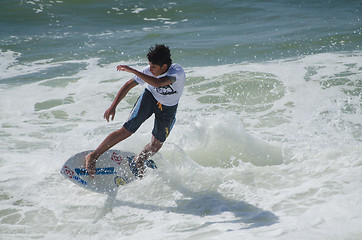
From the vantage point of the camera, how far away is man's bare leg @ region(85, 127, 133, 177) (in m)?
4.80

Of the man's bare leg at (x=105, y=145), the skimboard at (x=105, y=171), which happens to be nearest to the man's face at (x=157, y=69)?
the man's bare leg at (x=105, y=145)

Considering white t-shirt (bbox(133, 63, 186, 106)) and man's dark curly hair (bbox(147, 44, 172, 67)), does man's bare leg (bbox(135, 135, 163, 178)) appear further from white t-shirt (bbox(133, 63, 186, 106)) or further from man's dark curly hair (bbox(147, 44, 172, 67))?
man's dark curly hair (bbox(147, 44, 172, 67))

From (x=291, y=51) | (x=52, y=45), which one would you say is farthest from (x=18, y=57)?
(x=291, y=51)

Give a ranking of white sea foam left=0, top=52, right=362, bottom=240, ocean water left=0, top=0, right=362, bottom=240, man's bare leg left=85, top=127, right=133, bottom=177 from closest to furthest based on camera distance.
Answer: white sea foam left=0, top=52, right=362, bottom=240, ocean water left=0, top=0, right=362, bottom=240, man's bare leg left=85, top=127, right=133, bottom=177

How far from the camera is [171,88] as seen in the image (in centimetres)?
468

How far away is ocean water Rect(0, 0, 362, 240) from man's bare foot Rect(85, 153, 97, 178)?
10.4 inches

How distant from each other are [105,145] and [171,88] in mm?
1004

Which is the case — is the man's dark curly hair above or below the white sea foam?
above

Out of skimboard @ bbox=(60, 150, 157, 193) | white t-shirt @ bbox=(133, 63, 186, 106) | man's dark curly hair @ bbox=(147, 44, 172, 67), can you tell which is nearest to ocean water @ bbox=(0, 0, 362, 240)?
skimboard @ bbox=(60, 150, 157, 193)

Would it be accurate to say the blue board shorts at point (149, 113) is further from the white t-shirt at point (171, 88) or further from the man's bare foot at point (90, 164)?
the man's bare foot at point (90, 164)

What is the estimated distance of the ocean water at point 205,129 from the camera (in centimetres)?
428

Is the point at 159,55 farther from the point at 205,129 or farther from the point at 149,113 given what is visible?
the point at 205,129

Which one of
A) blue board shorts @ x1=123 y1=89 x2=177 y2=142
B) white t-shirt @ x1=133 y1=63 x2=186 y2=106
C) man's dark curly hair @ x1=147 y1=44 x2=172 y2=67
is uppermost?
man's dark curly hair @ x1=147 y1=44 x2=172 y2=67

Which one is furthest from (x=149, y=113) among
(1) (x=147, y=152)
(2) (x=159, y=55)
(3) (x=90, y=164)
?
(3) (x=90, y=164)
